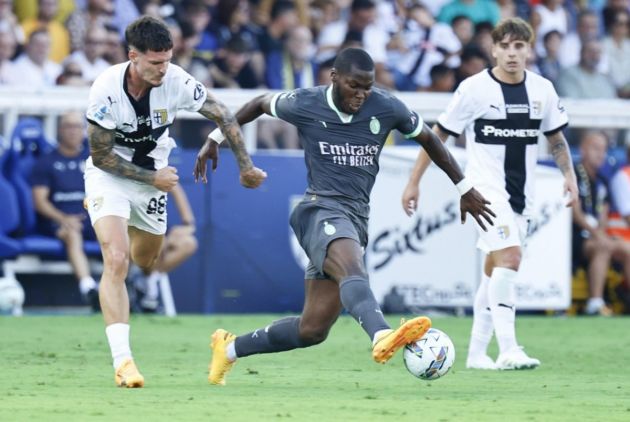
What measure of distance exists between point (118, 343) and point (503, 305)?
329 cm

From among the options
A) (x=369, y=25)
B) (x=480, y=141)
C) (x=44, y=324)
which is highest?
(x=369, y=25)

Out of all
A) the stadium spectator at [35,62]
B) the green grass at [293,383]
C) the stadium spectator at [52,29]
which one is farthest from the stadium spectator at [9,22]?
the green grass at [293,383]

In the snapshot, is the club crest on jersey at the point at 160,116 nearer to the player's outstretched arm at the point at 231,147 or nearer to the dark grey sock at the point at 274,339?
the player's outstretched arm at the point at 231,147

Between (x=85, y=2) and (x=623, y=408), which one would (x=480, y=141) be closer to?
(x=623, y=408)

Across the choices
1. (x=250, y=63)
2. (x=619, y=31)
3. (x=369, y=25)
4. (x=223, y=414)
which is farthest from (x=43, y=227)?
(x=619, y=31)

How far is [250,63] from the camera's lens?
61.4ft

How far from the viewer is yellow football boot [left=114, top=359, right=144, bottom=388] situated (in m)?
8.77

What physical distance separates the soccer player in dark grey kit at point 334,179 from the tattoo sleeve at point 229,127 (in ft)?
0.95

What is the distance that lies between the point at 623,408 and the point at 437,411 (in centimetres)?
109

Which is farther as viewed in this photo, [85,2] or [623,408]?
[85,2]

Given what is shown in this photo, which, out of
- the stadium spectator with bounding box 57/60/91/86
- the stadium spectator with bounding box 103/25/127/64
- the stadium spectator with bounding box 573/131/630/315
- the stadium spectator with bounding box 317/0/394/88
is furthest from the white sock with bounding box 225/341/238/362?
the stadium spectator with bounding box 317/0/394/88

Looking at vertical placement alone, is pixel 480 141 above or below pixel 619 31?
below

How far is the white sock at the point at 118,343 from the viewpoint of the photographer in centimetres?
894

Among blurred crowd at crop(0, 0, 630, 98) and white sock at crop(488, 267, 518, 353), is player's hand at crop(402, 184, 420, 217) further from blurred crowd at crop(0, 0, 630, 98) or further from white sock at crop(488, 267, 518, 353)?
blurred crowd at crop(0, 0, 630, 98)
